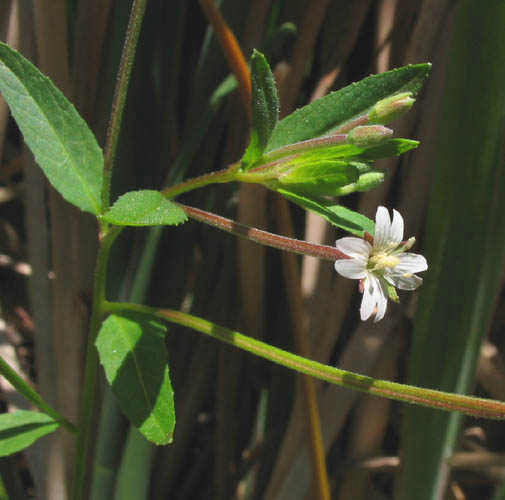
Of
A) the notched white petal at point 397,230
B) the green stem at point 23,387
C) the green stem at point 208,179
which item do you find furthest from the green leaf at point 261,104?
the green stem at point 23,387

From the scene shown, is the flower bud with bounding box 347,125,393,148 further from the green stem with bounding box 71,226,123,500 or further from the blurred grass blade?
the blurred grass blade

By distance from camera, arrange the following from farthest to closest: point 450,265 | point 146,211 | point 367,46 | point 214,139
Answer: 1. point 367,46
2. point 214,139
3. point 450,265
4. point 146,211

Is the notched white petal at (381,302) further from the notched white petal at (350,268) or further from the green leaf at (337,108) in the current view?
the green leaf at (337,108)

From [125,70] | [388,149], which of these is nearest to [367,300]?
[388,149]

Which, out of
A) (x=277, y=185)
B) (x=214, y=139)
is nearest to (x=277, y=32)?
(x=214, y=139)

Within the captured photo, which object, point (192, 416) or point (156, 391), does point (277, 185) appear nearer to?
point (156, 391)

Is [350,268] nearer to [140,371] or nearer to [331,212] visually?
[331,212]
